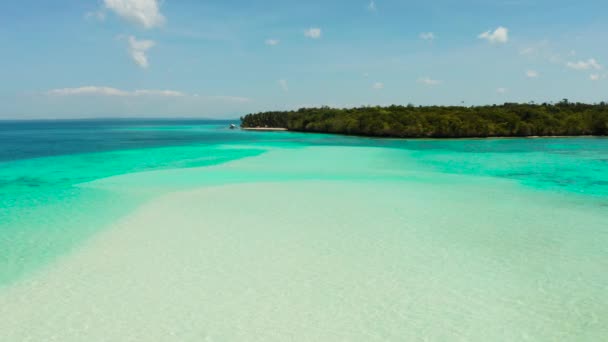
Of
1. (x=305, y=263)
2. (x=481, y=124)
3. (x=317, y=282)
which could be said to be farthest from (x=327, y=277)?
(x=481, y=124)

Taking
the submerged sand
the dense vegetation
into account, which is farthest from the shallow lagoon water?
the dense vegetation

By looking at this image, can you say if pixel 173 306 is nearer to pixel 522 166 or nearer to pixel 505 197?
pixel 505 197

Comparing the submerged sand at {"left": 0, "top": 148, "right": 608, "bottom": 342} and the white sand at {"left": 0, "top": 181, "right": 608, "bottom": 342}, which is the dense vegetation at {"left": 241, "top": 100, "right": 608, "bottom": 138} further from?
the white sand at {"left": 0, "top": 181, "right": 608, "bottom": 342}

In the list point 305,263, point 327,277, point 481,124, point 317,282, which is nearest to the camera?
point 317,282

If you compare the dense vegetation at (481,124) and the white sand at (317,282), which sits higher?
the dense vegetation at (481,124)

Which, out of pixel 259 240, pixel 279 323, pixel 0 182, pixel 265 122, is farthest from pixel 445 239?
pixel 265 122

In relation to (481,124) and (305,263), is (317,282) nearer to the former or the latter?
(305,263)

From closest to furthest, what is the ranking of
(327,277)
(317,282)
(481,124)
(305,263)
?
(317,282) → (327,277) → (305,263) → (481,124)

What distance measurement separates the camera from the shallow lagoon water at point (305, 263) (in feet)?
16.1

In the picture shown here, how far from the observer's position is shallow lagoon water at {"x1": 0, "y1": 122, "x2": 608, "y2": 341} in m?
4.91

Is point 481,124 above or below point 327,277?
above

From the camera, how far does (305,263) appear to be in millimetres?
6922

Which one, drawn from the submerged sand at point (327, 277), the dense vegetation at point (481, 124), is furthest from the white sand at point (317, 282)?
the dense vegetation at point (481, 124)

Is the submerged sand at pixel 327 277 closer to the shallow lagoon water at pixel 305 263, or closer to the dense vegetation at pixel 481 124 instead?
the shallow lagoon water at pixel 305 263
